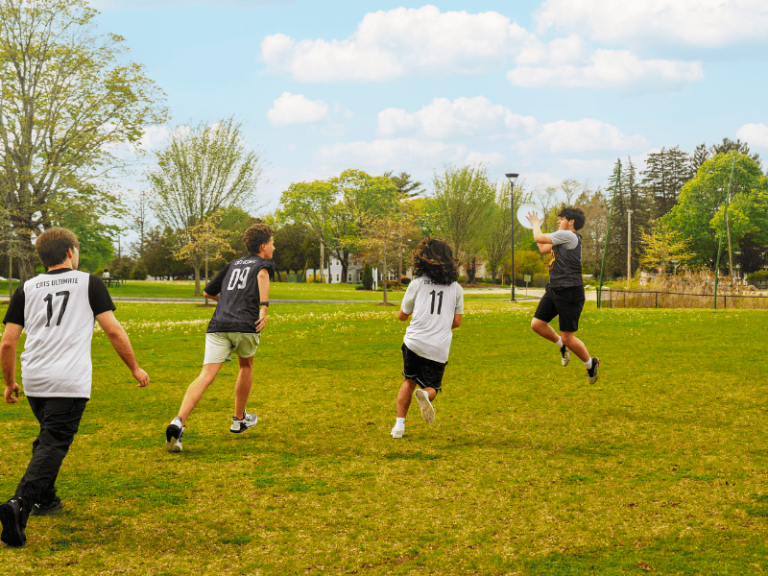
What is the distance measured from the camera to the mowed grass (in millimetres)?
3391

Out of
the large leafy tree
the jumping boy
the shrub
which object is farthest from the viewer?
the shrub

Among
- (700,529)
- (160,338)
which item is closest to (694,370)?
(700,529)

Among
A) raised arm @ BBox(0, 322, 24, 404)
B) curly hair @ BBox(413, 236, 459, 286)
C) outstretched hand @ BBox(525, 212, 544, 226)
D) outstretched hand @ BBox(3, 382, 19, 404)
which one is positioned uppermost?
outstretched hand @ BBox(525, 212, 544, 226)

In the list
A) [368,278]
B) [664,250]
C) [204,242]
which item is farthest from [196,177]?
[664,250]

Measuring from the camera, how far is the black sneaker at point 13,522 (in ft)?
11.2

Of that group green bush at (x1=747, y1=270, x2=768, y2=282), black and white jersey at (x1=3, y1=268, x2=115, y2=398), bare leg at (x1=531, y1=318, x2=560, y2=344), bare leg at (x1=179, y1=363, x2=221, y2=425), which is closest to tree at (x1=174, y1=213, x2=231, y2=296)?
bare leg at (x1=531, y1=318, x2=560, y2=344)

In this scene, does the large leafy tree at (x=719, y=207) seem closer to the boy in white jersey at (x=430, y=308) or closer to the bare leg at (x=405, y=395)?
the boy in white jersey at (x=430, y=308)

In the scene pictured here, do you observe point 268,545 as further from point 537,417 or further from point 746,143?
point 746,143

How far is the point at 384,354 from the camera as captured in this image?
12094 mm

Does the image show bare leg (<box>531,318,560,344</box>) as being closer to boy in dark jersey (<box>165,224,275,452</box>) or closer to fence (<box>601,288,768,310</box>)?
boy in dark jersey (<box>165,224,275,452</box>)

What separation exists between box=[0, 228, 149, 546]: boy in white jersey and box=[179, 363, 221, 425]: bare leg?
153 centimetres

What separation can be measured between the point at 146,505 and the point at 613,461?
339cm

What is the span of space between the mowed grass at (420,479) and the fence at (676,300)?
18.2 metres

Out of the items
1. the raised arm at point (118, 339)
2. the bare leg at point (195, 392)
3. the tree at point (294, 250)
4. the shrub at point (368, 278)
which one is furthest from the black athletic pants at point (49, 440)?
the tree at point (294, 250)
